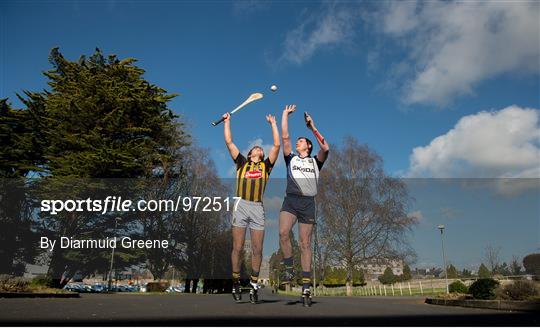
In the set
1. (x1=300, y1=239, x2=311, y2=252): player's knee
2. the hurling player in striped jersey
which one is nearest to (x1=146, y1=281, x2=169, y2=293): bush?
the hurling player in striped jersey

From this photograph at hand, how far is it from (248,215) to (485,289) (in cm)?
853

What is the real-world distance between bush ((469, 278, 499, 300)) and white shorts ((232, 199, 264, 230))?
26.6 feet

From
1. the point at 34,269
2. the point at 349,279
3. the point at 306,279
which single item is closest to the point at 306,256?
the point at 306,279

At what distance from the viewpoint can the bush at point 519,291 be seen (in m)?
9.56

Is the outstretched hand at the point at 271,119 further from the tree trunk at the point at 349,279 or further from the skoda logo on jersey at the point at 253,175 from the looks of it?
the tree trunk at the point at 349,279

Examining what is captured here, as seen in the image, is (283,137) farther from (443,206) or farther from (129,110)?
(129,110)

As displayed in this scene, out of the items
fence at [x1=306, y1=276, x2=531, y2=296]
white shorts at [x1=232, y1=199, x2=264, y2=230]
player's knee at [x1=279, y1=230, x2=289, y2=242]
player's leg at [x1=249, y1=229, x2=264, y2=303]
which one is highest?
white shorts at [x1=232, y1=199, x2=264, y2=230]

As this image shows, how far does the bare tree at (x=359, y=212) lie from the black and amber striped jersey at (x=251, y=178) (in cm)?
1688

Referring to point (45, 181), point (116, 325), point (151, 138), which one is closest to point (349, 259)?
point (151, 138)

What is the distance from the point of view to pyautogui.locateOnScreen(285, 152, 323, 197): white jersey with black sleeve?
20.6 ft

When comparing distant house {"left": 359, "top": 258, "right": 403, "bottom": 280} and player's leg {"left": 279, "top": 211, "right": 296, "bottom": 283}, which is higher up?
player's leg {"left": 279, "top": 211, "right": 296, "bottom": 283}

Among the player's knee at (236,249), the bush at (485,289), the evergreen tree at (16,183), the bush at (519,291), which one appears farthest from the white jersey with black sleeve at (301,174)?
the evergreen tree at (16,183)

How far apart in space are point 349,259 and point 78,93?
73.6ft

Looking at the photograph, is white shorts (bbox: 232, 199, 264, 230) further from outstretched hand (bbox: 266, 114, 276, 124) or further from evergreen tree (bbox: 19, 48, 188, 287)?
evergreen tree (bbox: 19, 48, 188, 287)
